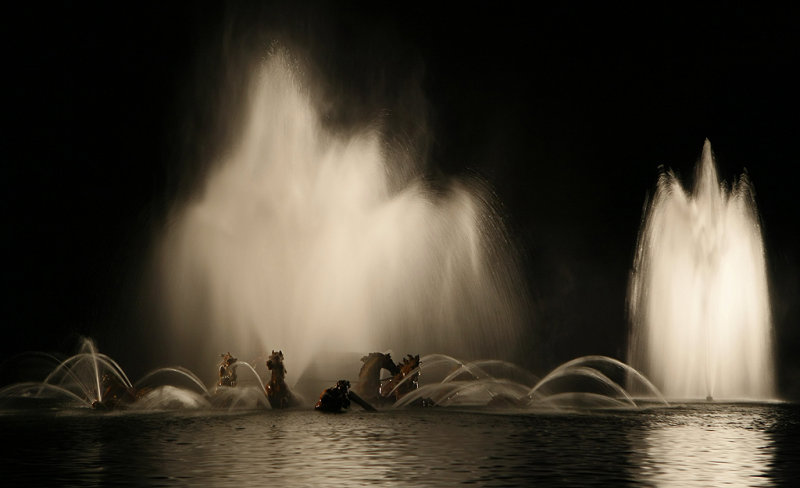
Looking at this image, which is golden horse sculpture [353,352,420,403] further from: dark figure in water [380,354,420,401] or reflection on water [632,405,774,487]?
reflection on water [632,405,774,487]

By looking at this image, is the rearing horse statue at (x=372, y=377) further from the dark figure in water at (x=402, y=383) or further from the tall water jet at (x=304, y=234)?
the tall water jet at (x=304, y=234)

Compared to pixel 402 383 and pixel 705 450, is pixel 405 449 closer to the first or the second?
pixel 705 450

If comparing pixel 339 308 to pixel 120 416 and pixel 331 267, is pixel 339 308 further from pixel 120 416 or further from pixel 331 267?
pixel 120 416

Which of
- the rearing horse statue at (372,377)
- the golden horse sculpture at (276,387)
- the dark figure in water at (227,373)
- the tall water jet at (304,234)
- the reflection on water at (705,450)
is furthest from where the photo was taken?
the tall water jet at (304,234)

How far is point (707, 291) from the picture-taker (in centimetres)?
4612

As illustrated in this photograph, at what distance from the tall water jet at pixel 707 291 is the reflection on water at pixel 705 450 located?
16.2m

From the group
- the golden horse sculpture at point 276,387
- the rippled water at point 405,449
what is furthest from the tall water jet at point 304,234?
the rippled water at point 405,449

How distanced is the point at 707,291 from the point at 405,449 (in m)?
29.1

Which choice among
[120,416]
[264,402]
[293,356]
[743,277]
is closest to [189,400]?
[264,402]

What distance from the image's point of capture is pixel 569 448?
66.8ft

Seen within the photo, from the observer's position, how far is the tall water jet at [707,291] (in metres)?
45.8

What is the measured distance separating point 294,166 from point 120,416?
22501 millimetres

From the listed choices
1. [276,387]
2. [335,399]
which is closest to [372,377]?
[276,387]

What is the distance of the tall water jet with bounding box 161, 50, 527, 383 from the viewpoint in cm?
5050
